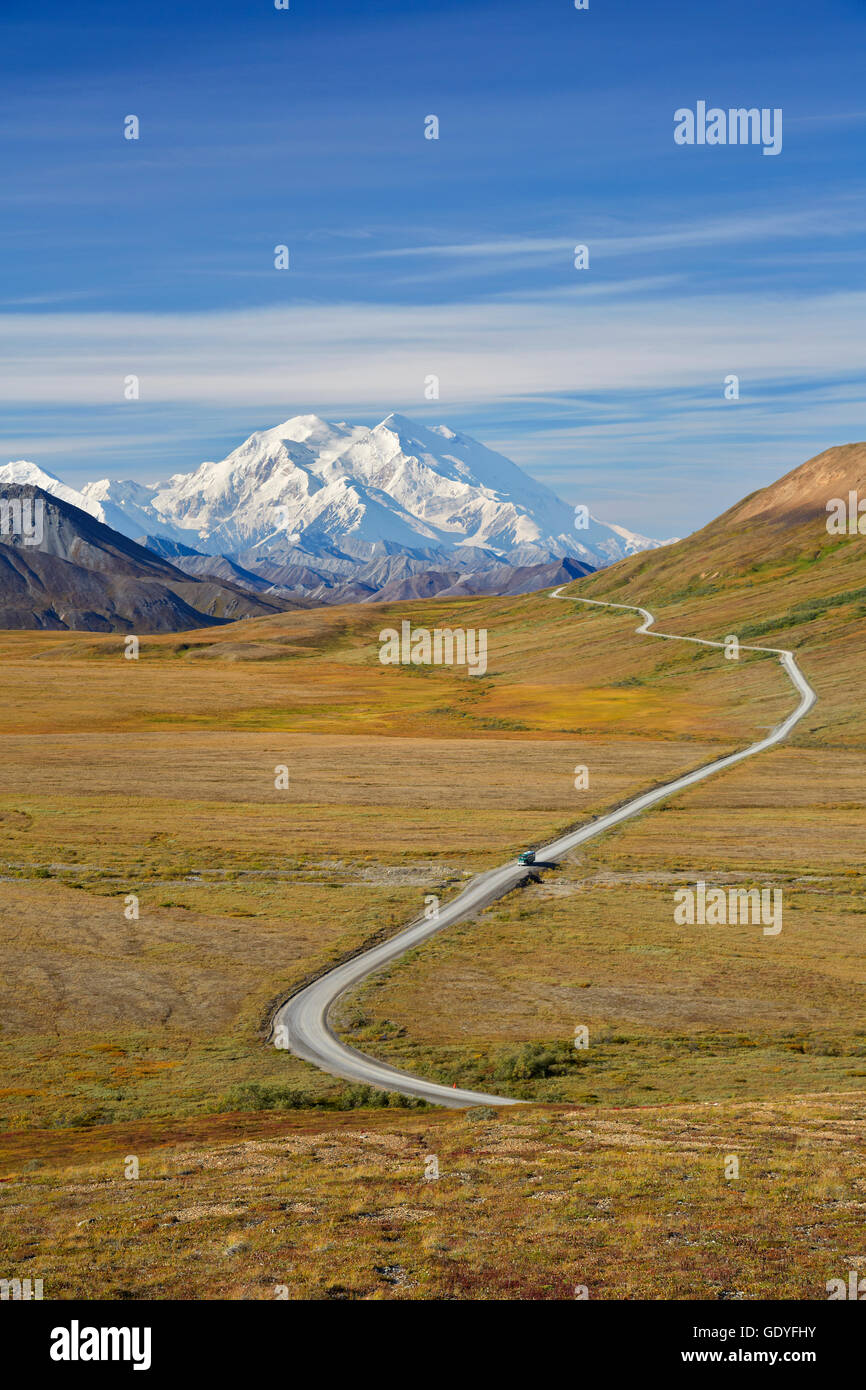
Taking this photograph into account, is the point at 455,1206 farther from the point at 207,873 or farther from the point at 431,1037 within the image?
the point at 207,873

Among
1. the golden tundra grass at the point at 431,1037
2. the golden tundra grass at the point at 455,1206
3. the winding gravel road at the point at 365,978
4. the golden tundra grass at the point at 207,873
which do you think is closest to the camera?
the golden tundra grass at the point at 455,1206

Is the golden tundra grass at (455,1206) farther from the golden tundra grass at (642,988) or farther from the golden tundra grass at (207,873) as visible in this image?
the golden tundra grass at (207,873)

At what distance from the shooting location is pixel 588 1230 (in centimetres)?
2623

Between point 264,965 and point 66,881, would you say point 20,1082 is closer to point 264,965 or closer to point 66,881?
point 264,965

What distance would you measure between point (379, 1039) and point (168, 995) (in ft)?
49.1

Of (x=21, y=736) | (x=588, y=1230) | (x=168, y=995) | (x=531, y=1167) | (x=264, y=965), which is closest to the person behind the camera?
(x=588, y=1230)

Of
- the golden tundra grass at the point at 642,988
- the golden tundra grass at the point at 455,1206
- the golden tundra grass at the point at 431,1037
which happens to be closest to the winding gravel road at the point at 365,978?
the golden tundra grass at the point at 642,988

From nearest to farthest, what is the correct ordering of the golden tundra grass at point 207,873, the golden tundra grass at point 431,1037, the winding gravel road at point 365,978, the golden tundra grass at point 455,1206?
the golden tundra grass at point 455,1206 < the golden tundra grass at point 431,1037 < the winding gravel road at point 365,978 < the golden tundra grass at point 207,873

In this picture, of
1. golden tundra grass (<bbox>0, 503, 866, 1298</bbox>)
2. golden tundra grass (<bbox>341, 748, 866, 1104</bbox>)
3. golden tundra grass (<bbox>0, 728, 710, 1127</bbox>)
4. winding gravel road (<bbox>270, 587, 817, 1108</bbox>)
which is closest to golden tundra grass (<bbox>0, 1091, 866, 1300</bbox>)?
golden tundra grass (<bbox>0, 503, 866, 1298</bbox>)

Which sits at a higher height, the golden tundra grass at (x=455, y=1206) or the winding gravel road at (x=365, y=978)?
the golden tundra grass at (x=455, y=1206)

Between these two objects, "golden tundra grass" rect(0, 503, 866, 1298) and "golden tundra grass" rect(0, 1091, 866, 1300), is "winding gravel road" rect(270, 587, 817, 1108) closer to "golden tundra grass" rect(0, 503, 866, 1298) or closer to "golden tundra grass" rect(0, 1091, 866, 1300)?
"golden tundra grass" rect(0, 503, 866, 1298)

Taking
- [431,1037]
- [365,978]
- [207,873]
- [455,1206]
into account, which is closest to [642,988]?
[431,1037]
